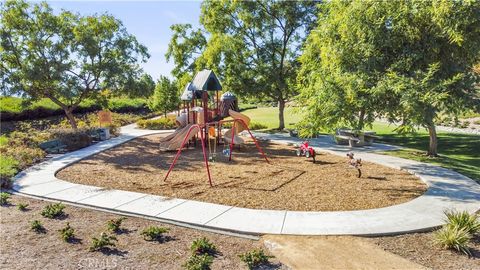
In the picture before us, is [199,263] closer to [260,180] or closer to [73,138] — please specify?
[260,180]

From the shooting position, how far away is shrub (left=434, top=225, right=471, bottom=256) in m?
6.60

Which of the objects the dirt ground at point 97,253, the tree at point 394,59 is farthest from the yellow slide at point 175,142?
the dirt ground at point 97,253

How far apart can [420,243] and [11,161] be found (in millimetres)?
14520

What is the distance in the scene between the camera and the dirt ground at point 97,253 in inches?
249

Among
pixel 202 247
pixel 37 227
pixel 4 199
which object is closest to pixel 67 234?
pixel 37 227

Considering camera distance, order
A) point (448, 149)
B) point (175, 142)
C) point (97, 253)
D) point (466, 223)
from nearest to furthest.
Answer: point (97, 253), point (466, 223), point (448, 149), point (175, 142)

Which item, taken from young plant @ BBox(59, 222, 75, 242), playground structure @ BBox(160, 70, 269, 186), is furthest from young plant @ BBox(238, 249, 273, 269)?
playground structure @ BBox(160, 70, 269, 186)

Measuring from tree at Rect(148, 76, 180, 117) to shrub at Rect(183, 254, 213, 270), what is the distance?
Answer: 85.6 ft

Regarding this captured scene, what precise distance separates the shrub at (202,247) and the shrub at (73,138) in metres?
14.0

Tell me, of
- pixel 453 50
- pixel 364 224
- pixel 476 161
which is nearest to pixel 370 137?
pixel 476 161

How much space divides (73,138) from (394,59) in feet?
54.8

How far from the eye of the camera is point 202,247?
21.9ft

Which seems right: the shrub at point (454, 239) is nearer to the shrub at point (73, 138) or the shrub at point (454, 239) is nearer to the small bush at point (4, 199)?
the small bush at point (4, 199)

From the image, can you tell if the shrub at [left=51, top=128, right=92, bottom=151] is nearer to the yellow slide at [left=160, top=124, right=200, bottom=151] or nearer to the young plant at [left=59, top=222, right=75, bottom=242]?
the yellow slide at [left=160, top=124, right=200, bottom=151]
